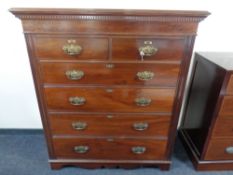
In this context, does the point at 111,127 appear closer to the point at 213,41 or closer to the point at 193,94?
the point at 193,94

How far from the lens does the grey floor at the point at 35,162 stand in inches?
59.3

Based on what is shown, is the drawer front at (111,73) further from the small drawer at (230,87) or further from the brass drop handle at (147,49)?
the small drawer at (230,87)

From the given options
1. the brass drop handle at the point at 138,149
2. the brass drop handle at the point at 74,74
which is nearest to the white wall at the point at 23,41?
the brass drop handle at the point at 74,74

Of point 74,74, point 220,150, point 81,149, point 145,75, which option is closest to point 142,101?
point 145,75

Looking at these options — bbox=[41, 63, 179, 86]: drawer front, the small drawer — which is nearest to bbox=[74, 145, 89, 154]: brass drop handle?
bbox=[41, 63, 179, 86]: drawer front

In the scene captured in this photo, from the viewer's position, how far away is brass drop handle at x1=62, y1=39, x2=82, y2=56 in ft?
3.47

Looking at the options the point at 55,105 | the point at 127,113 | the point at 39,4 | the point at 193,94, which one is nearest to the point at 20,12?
the point at 39,4

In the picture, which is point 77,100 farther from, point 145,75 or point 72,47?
point 145,75

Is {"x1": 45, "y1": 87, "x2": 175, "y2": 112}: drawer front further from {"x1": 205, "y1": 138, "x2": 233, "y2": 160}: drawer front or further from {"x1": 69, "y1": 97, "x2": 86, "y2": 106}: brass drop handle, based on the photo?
{"x1": 205, "y1": 138, "x2": 233, "y2": 160}: drawer front

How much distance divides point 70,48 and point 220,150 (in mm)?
1288

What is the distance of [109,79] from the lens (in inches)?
45.8

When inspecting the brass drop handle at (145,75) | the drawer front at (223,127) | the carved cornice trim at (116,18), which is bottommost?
the drawer front at (223,127)

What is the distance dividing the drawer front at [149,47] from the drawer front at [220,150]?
735mm

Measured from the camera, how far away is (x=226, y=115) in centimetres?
128
